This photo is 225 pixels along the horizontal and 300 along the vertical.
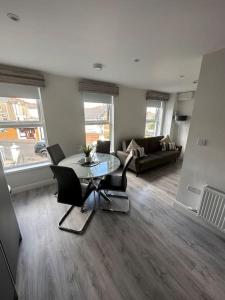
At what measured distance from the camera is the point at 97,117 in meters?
3.60

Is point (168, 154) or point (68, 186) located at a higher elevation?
point (68, 186)

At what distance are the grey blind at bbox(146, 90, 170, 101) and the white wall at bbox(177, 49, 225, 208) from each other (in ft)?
8.62

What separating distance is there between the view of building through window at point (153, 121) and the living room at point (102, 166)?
6.95ft

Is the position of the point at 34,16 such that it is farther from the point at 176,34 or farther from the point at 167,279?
the point at 167,279

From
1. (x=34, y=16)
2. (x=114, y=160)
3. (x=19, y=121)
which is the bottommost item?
(x=114, y=160)

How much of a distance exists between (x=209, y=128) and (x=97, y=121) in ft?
8.33

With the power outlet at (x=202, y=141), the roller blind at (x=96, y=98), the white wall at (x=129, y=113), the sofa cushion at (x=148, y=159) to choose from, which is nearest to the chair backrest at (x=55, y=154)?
the roller blind at (x=96, y=98)

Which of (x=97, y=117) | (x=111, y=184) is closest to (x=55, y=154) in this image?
(x=111, y=184)

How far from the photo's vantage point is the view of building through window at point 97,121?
3.44 m

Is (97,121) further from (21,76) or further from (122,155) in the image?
(21,76)

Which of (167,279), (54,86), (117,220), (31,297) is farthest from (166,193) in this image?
(54,86)

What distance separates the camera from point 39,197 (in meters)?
2.58

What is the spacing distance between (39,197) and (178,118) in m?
4.80

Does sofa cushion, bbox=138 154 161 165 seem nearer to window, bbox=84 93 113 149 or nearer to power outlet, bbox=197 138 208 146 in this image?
window, bbox=84 93 113 149
